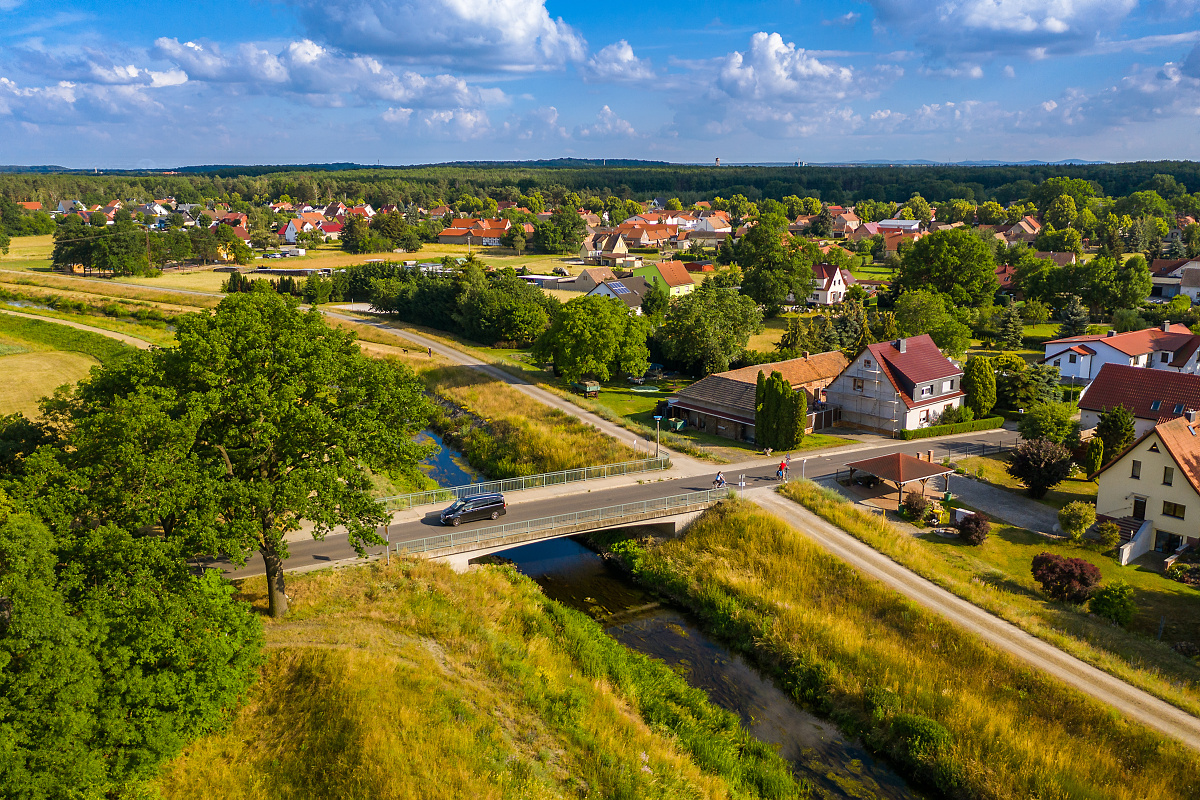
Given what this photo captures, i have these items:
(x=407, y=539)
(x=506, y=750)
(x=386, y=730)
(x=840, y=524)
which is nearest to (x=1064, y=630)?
(x=840, y=524)

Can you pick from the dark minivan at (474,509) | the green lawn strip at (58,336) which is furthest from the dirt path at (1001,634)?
the green lawn strip at (58,336)

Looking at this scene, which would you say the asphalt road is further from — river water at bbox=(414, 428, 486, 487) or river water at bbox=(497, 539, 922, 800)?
river water at bbox=(414, 428, 486, 487)

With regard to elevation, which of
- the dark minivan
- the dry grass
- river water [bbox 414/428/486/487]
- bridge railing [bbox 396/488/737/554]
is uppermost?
the dry grass

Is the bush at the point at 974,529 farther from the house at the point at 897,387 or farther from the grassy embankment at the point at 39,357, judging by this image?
the grassy embankment at the point at 39,357

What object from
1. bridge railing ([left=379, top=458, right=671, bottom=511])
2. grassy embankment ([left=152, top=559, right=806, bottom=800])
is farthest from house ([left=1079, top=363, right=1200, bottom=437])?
grassy embankment ([left=152, top=559, right=806, bottom=800])

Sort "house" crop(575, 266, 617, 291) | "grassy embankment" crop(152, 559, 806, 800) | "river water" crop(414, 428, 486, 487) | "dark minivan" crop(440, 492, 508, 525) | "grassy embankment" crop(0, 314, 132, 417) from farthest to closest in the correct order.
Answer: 1. "house" crop(575, 266, 617, 291)
2. "grassy embankment" crop(0, 314, 132, 417)
3. "river water" crop(414, 428, 486, 487)
4. "dark minivan" crop(440, 492, 508, 525)
5. "grassy embankment" crop(152, 559, 806, 800)
